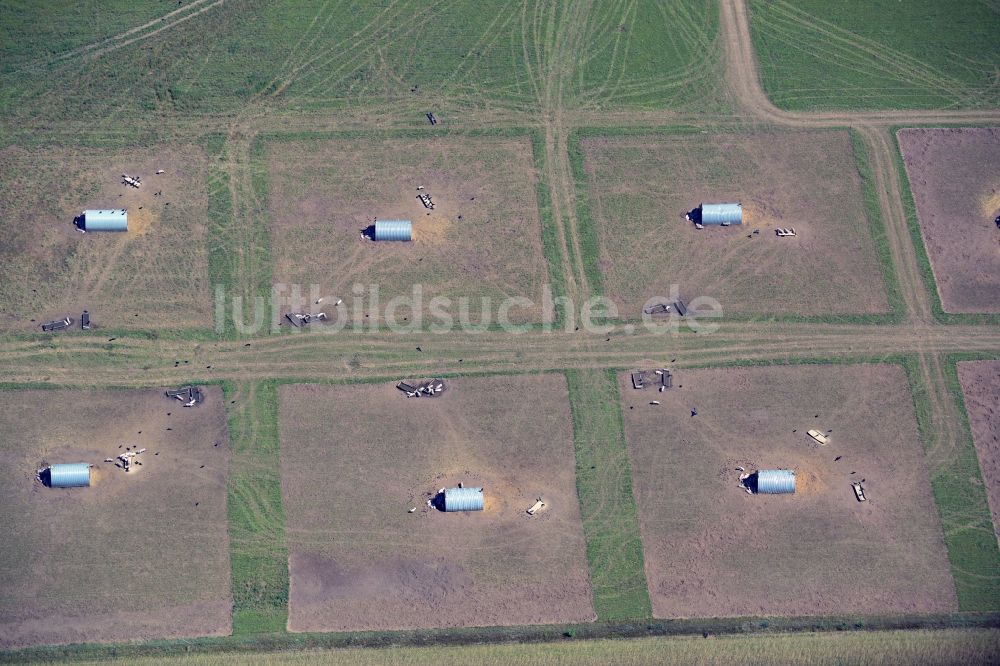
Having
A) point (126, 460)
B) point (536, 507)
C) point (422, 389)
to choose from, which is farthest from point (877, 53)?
point (126, 460)

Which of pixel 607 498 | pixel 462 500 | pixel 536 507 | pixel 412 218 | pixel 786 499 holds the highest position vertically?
pixel 412 218

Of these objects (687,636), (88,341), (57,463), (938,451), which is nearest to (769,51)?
(938,451)

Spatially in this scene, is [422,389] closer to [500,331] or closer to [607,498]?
[500,331]

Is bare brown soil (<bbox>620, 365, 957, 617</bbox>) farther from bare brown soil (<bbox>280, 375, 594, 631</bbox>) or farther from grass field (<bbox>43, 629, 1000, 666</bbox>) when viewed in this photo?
bare brown soil (<bbox>280, 375, 594, 631</bbox>)

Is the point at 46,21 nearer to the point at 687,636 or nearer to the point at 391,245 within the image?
the point at 391,245

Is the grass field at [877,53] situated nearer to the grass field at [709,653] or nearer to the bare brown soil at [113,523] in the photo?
the grass field at [709,653]

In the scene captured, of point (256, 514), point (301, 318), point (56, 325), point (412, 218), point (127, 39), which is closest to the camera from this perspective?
Answer: point (256, 514)
